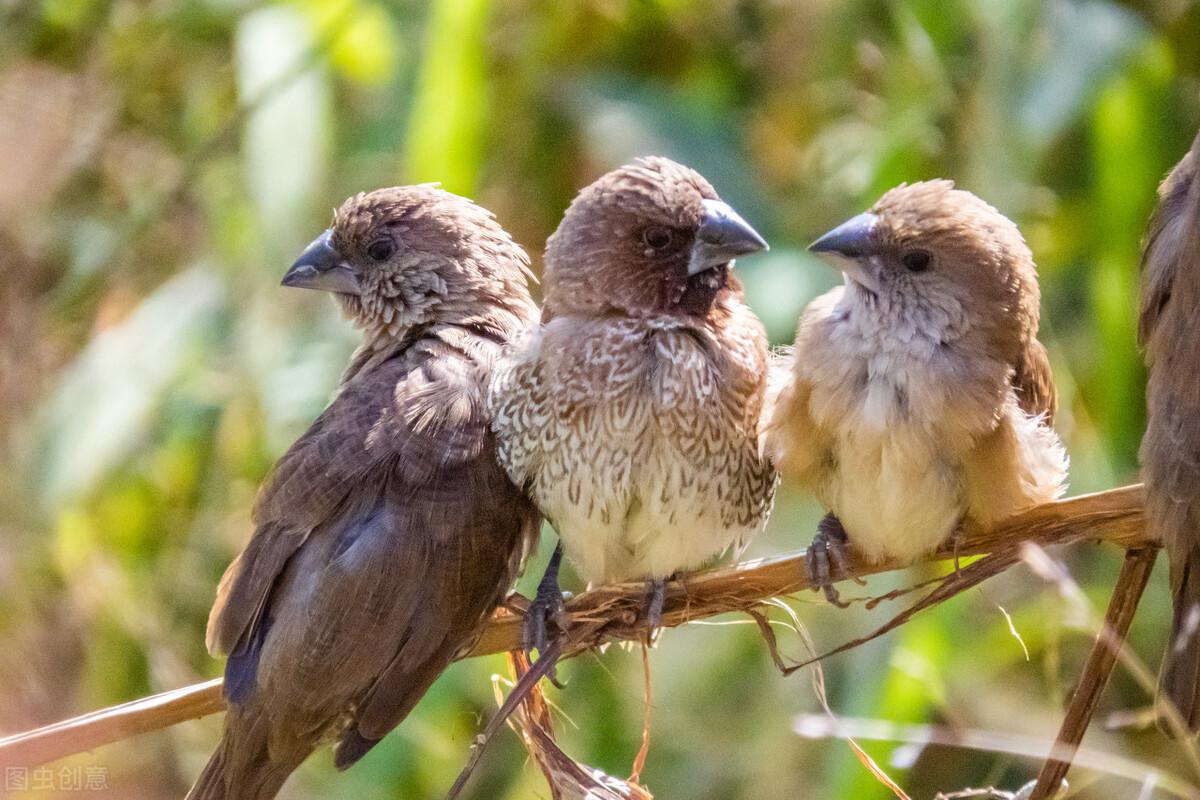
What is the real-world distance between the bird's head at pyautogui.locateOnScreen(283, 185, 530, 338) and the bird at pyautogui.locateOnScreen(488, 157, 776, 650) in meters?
0.23

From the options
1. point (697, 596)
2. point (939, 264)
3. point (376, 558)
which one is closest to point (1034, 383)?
point (939, 264)

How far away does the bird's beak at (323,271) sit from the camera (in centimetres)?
300

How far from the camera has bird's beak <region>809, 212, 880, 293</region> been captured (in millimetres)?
2578

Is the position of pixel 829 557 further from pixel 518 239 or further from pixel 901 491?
pixel 518 239

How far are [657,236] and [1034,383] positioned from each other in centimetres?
64

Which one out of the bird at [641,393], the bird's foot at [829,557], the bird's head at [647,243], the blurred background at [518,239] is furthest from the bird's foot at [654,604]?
the blurred background at [518,239]

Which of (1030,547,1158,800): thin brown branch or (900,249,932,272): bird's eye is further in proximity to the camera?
(900,249,932,272): bird's eye

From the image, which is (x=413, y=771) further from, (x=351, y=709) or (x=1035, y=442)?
(x=1035, y=442)

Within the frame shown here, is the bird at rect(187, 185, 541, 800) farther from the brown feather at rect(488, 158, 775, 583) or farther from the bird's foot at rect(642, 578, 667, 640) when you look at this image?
the bird's foot at rect(642, 578, 667, 640)

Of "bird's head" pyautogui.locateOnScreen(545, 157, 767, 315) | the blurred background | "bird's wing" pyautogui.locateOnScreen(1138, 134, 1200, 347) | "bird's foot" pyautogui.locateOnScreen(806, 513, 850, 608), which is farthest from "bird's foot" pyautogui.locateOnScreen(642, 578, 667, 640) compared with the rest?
the blurred background

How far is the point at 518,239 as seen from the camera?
4605 millimetres

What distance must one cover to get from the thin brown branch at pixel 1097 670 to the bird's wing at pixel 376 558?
0.91m

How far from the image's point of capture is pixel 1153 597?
164 inches

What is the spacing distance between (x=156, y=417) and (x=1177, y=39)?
2825 mm
